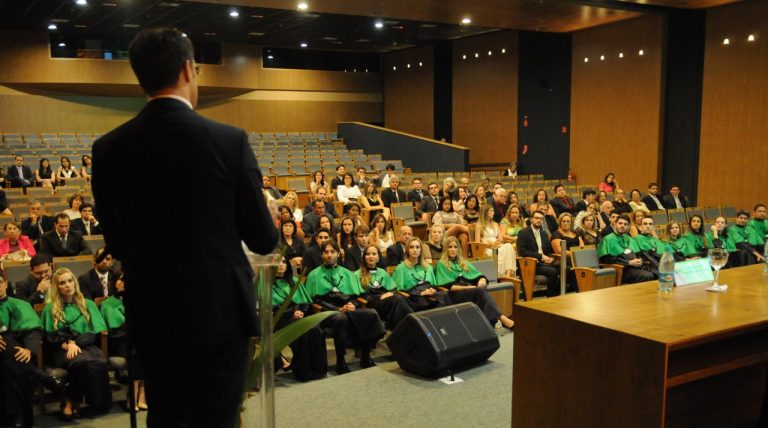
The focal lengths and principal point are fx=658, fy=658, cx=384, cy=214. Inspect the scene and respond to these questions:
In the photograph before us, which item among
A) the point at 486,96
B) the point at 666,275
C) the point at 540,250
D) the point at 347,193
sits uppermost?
the point at 486,96

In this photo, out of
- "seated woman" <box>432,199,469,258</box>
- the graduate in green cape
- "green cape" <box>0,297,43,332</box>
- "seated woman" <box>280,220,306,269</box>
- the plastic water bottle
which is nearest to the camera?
the plastic water bottle

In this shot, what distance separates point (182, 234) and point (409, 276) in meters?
4.86

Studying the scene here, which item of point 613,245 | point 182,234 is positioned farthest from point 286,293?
point 182,234

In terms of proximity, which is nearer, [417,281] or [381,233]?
[417,281]

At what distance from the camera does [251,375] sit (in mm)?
1609

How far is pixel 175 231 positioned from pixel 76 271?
5.36 meters

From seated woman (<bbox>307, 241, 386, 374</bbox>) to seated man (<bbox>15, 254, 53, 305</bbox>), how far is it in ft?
6.65

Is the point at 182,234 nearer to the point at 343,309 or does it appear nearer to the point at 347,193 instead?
the point at 343,309

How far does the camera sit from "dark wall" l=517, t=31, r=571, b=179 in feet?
51.7

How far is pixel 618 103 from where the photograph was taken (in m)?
14.4

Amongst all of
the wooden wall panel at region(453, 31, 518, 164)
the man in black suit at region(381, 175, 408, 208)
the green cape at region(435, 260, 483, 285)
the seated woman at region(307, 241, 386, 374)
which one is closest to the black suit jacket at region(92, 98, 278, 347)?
the seated woman at region(307, 241, 386, 374)

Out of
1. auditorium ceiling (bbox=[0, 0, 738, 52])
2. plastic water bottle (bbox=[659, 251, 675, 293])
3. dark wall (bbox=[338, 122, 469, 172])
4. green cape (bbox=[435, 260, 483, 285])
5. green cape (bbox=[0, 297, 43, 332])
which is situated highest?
auditorium ceiling (bbox=[0, 0, 738, 52])

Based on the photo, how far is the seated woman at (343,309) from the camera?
5168mm

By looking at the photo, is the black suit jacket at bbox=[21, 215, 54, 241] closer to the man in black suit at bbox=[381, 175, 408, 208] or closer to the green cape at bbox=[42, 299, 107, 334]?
the green cape at bbox=[42, 299, 107, 334]
